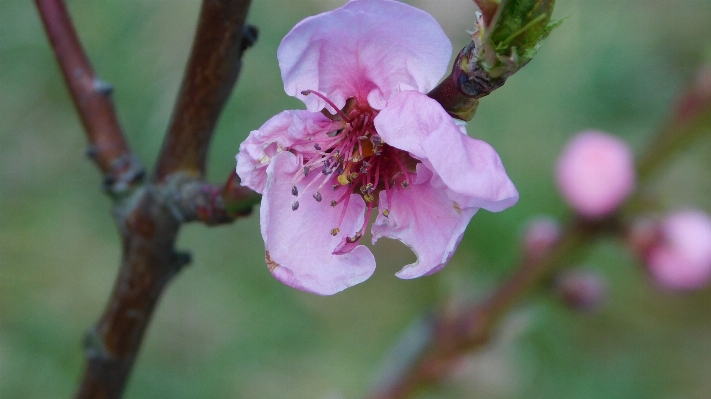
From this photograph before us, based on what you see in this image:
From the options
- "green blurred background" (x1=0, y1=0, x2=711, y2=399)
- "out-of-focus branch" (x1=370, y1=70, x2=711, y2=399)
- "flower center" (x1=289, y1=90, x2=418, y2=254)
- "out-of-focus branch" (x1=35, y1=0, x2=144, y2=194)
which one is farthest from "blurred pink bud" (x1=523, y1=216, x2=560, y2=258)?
"out-of-focus branch" (x1=35, y1=0, x2=144, y2=194)

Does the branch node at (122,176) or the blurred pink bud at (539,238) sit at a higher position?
the branch node at (122,176)

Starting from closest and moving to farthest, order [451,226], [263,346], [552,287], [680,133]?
[451,226]
[680,133]
[552,287]
[263,346]

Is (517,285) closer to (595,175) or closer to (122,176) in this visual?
(595,175)

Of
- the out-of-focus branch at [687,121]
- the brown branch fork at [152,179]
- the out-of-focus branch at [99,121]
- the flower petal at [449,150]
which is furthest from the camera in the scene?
the out-of-focus branch at [687,121]

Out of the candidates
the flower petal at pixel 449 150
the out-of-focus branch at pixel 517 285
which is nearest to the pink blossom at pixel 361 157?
the flower petal at pixel 449 150

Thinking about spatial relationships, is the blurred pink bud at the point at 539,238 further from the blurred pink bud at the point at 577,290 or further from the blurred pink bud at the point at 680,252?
the blurred pink bud at the point at 680,252

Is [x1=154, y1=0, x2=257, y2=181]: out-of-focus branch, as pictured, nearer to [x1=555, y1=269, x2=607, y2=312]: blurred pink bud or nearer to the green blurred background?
[x1=555, y1=269, x2=607, y2=312]: blurred pink bud

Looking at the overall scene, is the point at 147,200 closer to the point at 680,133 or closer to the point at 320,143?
the point at 320,143

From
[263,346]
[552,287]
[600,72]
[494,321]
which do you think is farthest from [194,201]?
[600,72]
